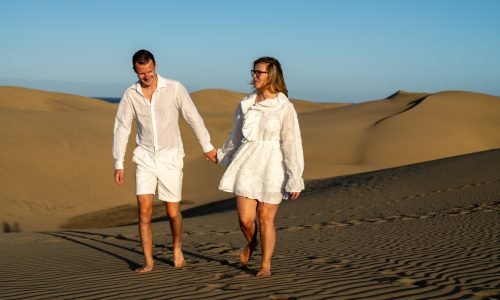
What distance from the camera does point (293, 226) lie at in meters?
11.2

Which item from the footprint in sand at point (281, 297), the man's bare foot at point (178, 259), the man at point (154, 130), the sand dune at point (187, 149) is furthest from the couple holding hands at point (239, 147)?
the sand dune at point (187, 149)

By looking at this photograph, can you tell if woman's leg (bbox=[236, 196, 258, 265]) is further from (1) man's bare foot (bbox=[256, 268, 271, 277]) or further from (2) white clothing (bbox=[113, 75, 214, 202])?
(2) white clothing (bbox=[113, 75, 214, 202])

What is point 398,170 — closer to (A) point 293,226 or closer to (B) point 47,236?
(A) point 293,226

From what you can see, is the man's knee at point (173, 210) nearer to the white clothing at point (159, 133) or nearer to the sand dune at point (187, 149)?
the white clothing at point (159, 133)

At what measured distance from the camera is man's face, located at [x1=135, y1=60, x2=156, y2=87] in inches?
212

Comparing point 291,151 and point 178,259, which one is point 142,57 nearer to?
point 291,151

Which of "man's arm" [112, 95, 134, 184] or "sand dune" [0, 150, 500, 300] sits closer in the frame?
"sand dune" [0, 150, 500, 300]

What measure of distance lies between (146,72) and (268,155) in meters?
A: 1.26

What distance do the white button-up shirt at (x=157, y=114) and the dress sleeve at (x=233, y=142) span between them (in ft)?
1.33

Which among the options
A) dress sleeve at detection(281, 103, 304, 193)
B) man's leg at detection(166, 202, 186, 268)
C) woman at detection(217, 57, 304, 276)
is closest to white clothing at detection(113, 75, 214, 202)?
man's leg at detection(166, 202, 186, 268)

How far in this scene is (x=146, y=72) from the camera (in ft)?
17.7

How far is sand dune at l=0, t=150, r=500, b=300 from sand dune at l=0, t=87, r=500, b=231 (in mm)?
6537

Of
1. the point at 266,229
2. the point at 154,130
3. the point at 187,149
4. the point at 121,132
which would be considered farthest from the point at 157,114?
the point at 187,149

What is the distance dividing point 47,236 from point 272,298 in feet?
23.1
